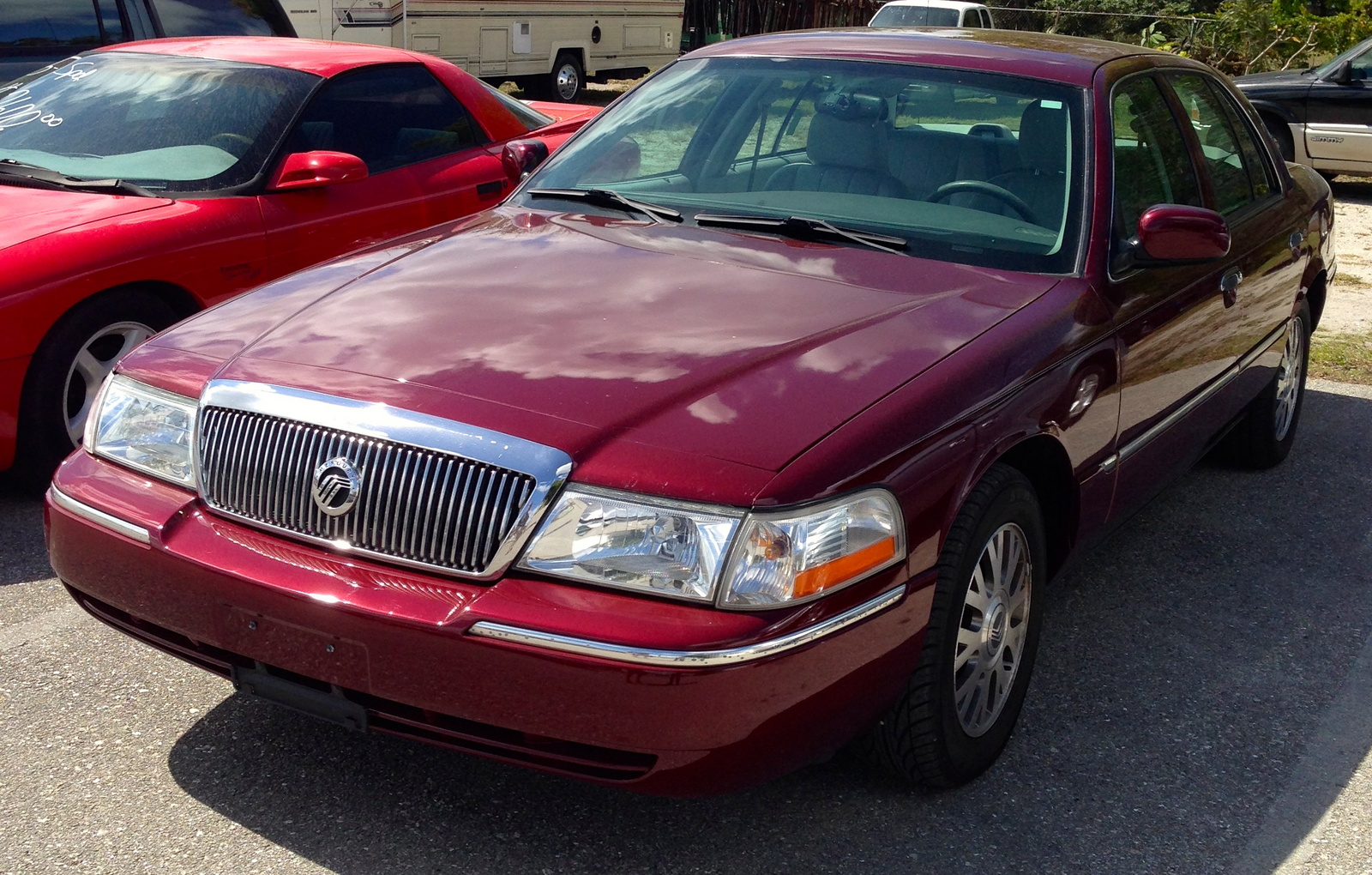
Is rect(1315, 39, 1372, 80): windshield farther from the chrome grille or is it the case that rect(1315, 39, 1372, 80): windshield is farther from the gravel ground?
the chrome grille

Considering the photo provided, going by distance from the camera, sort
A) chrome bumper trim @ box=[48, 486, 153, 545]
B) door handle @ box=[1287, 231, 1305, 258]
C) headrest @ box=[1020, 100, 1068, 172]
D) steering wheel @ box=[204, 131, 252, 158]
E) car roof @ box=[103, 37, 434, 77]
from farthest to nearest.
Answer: car roof @ box=[103, 37, 434, 77] → steering wheel @ box=[204, 131, 252, 158] → door handle @ box=[1287, 231, 1305, 258] → headrest @ box=[1020, 100, 1068, 172] → chrome bumper trim @ box=[48, 486, 153, 545]

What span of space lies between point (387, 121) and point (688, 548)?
13.5ft

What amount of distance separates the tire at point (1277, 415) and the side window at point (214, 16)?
563 centimetres

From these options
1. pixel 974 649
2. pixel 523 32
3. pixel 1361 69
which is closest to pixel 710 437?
pixel 974 649

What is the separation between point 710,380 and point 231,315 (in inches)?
47.2

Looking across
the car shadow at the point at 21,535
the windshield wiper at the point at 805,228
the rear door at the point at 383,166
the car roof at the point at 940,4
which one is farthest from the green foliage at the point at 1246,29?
the car shadow at the point at 21,535

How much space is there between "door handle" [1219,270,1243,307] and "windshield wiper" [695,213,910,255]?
1241mm

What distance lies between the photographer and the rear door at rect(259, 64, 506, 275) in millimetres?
5504

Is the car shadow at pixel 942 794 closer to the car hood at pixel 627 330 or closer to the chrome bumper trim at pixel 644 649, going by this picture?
the chrome bumper trim at pixel 644 649

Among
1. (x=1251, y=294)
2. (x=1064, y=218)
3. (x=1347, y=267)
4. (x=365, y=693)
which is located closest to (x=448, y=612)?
(x=365, y=693)

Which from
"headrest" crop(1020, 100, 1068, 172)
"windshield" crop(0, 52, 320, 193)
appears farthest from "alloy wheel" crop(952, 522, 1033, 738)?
"windshield" crop(0, 52, 320, 193)

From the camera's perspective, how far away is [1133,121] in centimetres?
409

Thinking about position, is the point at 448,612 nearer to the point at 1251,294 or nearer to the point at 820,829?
the point at 820,829

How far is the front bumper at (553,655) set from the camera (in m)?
2.47
